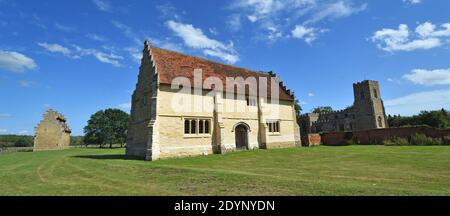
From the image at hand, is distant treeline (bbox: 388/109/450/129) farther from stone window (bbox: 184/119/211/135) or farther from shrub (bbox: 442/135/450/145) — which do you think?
stone window (bbox: 184/119/211/135)

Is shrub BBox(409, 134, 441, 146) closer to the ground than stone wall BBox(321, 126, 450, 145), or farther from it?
closer to the ground

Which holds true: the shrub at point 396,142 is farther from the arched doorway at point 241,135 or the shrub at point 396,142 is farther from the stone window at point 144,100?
the stone window at point 144,100

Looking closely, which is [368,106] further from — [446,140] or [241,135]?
[241,135]

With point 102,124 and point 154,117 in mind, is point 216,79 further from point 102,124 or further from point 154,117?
point 102,124

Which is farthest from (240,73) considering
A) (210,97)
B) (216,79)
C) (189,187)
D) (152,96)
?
(189,187)

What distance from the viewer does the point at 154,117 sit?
22.5 metres

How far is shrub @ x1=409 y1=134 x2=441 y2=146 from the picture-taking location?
3000cm

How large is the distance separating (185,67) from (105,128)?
58.8m

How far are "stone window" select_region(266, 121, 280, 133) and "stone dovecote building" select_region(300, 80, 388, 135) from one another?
37.5m

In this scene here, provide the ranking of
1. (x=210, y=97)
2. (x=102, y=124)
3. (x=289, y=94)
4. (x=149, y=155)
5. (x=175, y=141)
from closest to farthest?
(x=149, y=155)
(x=175, y=141)
(x=210, y=97)
(x=289, y=94)
(x=102, y=124)

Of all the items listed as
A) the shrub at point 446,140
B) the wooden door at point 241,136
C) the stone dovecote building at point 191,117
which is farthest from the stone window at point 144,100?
the shrub at point 446,140

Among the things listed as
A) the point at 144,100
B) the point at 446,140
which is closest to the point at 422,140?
the point at 446,140

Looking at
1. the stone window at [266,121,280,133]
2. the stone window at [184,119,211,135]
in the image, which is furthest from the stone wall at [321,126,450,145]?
the stone window at [184,119,211,135]
